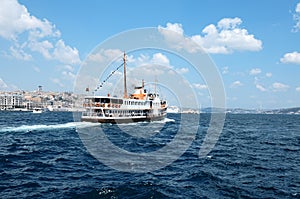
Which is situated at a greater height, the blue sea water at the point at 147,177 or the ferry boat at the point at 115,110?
the ferry boat at the point at 115,110

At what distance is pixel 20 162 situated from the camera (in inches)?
883

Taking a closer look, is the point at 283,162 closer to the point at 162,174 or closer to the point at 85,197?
the point at 162,174

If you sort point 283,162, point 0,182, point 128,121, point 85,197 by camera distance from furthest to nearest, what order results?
point 128,121 → point 283,162 → point 0,182 → point 85,197

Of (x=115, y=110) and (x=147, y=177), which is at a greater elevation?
(x=115, y=110)

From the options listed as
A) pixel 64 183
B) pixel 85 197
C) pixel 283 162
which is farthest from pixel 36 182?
pixel 283 162

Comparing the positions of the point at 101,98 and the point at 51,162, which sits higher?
the point at 101,98

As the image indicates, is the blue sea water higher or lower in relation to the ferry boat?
lower

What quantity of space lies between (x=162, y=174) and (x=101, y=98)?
41040mm

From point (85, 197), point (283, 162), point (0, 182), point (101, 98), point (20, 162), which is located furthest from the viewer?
point (101, 98)

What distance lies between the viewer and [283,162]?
2552 centimetres

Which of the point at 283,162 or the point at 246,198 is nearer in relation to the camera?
the point at 246,198

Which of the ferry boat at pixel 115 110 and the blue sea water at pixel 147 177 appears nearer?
the blue sea water at pixel 147 177

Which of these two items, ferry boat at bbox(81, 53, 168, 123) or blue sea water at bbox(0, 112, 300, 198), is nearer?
blue sea water at bbox(0, 112, 300, 198)

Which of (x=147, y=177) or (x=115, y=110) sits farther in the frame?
(x=115, y=110)
